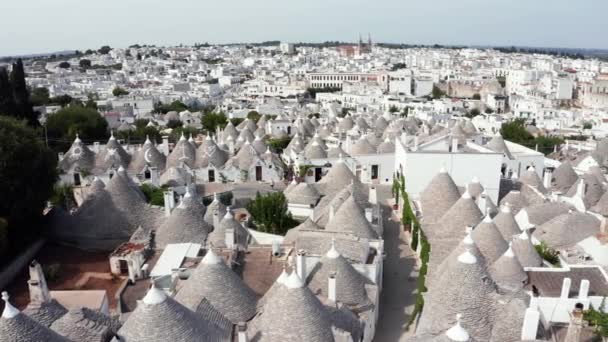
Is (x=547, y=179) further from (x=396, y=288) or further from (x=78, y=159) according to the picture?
(x=78, y=159)

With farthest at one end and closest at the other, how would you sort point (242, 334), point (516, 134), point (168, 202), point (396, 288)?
point (516, 134)
point (168, 202)
point (396, 288)
point (242, 334)

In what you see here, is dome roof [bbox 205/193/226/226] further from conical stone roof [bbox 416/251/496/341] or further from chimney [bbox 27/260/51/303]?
conical stone roof [bbox 416/251/496/341]

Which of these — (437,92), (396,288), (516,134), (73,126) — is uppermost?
(73,126)

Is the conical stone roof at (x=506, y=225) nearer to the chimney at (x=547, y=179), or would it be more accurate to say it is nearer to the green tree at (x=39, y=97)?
the chimney at (x=547, y=179)

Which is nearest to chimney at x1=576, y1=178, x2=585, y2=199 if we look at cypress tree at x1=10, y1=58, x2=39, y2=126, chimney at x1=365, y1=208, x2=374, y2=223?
chimney at x1=365, y1=208, x2=374, y2=223

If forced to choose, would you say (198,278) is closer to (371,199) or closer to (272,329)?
(272,329)

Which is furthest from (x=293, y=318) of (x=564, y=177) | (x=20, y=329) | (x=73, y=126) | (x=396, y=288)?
(x=73, y=126)

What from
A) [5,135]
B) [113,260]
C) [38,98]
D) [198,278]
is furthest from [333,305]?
[38,98]
